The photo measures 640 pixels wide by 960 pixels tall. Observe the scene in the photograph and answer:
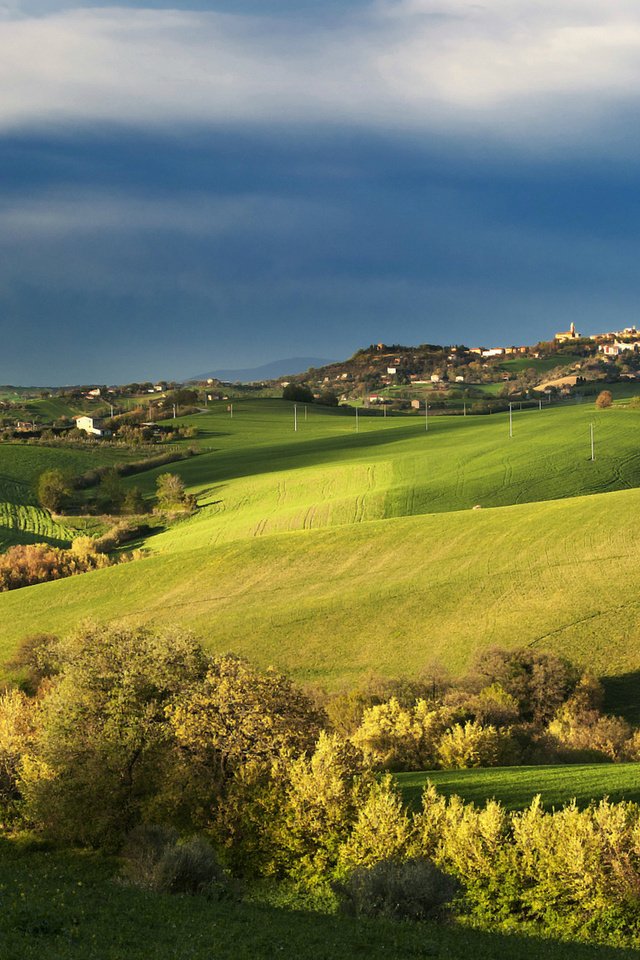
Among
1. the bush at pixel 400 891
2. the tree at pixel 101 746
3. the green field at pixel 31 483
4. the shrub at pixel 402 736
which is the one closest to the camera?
the bush at pixel 400 891

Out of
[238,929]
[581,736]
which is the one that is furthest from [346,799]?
[581,736]

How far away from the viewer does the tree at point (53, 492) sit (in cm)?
10669

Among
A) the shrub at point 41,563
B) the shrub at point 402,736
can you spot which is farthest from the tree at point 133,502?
the shrub at point 402,736

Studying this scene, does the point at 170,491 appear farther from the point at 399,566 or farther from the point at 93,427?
the point at 93,427

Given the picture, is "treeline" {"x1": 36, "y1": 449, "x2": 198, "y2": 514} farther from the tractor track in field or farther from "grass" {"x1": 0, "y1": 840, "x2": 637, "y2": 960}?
"grass" {"x1": 0, "y1": 840, "x2": 637, "y2": 960}

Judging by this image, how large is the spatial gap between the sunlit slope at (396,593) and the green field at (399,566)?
5.5 inches

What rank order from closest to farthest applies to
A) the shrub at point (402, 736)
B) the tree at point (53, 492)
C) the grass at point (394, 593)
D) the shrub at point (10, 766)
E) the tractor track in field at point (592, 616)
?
1. the shrub at point (10, 766)
2. the shrub at point (402, 736)
3. the tractor track in field at point (592, 616)
4. the grass at point (394, 593)
5. the tree at point (53, 492)

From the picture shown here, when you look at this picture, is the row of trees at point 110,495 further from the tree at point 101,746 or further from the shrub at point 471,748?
the tree at point 101,746

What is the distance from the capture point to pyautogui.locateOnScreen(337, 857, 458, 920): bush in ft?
68.1

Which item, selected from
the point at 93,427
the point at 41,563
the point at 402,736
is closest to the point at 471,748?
the point at 402,736

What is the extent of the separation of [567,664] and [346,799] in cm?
2146

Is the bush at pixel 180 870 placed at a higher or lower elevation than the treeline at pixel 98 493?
lower

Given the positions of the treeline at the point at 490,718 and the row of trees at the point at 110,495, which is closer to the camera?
the treeline at the point at 490,718

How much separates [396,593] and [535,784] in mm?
29093
